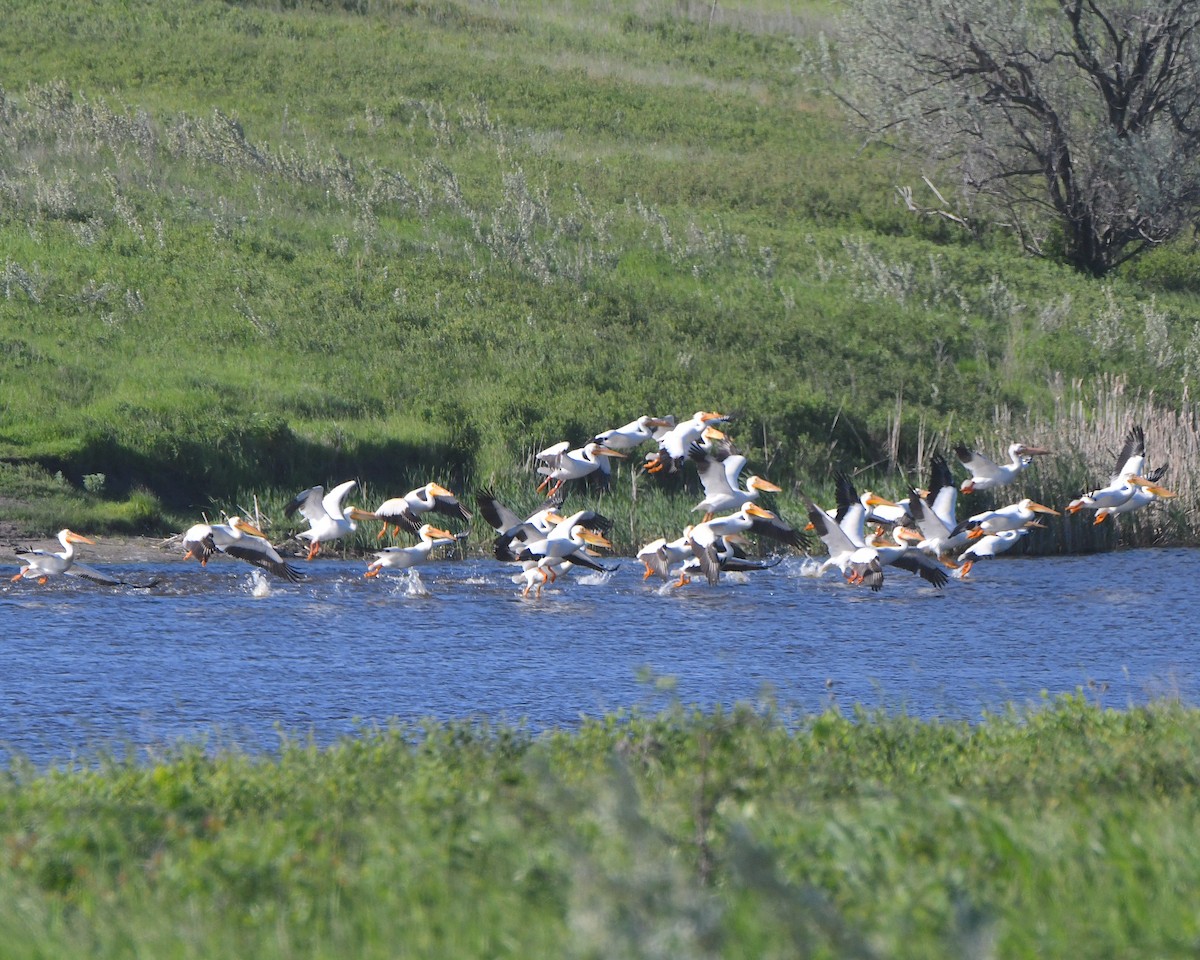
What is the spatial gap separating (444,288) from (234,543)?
939cm

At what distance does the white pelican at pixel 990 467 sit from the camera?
60.2 ft

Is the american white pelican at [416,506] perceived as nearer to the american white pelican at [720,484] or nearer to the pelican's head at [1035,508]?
the american white pelican at [720,484]

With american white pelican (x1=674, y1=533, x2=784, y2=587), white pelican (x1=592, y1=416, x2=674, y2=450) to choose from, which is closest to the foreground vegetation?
Result: american white pelican (x1=674, y1=533, x2=784, y2=587)

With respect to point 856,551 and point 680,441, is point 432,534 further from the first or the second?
point 856,551

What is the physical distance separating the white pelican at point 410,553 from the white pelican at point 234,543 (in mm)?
1111

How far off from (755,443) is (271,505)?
6395 millimetres

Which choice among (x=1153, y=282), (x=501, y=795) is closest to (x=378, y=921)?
(x=501, y=795)

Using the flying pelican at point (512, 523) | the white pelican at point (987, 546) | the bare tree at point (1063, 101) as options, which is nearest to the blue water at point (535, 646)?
the white pelican at point (987, 546)

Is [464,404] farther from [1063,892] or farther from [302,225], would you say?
[1063,892]

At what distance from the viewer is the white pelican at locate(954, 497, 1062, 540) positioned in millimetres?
17453

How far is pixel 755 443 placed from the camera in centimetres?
2100

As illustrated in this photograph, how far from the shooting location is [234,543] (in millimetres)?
15469

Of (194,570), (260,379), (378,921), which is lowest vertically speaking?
(194,570)

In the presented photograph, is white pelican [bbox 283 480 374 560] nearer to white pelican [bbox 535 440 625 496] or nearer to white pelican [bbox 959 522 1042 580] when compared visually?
white pelican [bbox 535 440 625 496]
